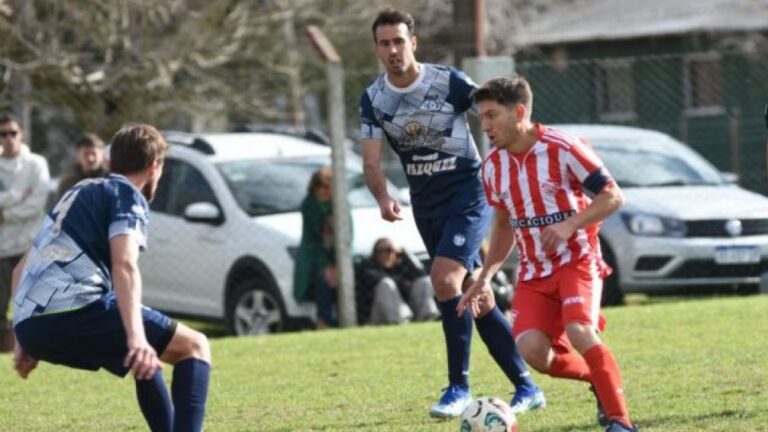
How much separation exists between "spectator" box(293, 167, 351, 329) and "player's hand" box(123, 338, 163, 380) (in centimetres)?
836

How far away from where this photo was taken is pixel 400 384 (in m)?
9.95

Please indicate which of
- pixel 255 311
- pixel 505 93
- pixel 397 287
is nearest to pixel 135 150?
pixel 505 93

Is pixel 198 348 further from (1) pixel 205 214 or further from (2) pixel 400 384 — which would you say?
(1) pixel 205 214

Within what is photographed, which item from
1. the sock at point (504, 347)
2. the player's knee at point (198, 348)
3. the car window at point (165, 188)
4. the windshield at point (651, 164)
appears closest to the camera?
the player's knee at point (198, 348)

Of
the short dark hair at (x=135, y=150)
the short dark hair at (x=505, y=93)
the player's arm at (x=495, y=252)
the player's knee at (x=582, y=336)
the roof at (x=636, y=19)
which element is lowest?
the player's knee at (x=582, y=336)

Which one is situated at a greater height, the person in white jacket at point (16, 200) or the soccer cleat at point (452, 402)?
the person in white jacket at point (16, 200)

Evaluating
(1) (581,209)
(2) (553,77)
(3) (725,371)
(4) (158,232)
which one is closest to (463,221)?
(1) (581,209)

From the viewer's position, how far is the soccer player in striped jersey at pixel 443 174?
28.3 ft

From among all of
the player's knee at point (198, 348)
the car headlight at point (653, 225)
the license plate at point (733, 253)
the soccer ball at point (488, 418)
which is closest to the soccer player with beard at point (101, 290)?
the player's knee at point (198, 348)

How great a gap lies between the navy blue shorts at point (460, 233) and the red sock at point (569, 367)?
3.77ft

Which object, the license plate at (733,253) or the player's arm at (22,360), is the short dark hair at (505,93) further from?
the license plate at (733,253)

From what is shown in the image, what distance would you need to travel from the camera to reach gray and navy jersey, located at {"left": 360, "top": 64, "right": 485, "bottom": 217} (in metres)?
8.72

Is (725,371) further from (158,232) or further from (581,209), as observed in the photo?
(158,232)

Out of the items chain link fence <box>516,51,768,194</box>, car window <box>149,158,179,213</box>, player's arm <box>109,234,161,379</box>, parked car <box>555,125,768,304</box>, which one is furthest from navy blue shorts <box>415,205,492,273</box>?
car window <box>149,158,179,213</box>
